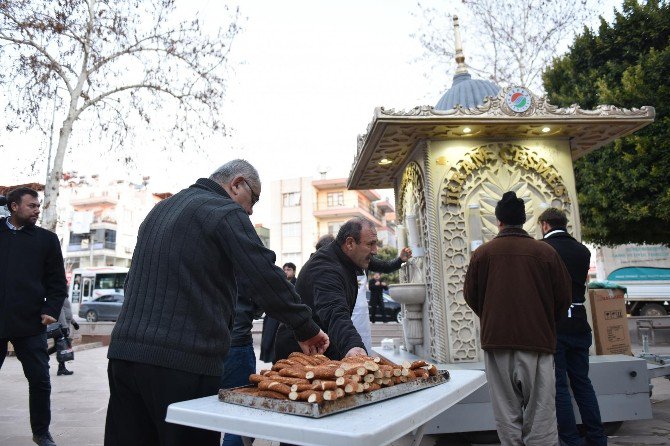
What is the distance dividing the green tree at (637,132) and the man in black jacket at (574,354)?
28.0 ft

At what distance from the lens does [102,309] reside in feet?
89.3

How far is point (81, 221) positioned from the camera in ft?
160

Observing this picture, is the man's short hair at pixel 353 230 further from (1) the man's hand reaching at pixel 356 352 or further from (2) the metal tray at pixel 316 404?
(2) the metal tray at pixel 316 404

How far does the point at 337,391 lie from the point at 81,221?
53596 millimetres

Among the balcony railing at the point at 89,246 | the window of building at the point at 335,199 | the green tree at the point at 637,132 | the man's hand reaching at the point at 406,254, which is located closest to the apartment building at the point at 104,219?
the balcony railing at the point at 89,246

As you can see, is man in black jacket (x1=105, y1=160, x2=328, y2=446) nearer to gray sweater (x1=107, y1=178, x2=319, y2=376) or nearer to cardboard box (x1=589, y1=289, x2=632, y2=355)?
gray sweater (x1=107, y1=178, x2=319, y2=376)

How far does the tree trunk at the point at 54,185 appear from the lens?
13781mm

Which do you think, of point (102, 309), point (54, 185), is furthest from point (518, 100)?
point (102, 309)

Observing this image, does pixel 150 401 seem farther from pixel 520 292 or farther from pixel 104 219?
pixel 104 219

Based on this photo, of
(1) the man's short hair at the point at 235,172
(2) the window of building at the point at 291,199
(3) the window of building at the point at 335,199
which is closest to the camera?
(1) the man's short hair at the point at 235,172

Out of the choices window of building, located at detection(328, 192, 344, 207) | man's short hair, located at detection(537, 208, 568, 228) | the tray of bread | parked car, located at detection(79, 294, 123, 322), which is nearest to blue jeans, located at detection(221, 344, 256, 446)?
the tray of bread

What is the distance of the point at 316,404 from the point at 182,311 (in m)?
0.73

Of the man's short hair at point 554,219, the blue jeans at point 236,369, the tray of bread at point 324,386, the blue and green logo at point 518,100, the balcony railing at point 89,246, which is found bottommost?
the blue jeans at point 236,369

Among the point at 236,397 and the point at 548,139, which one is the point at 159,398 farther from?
the point at 548,139
